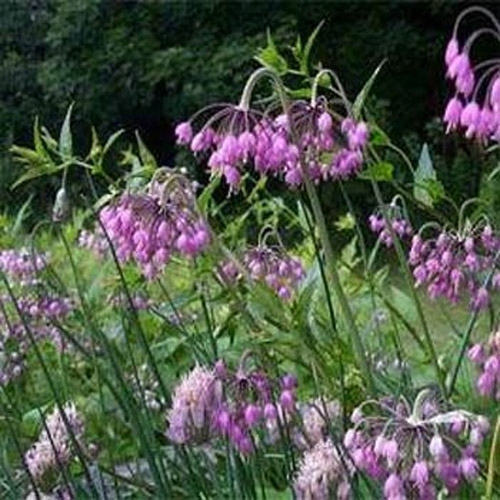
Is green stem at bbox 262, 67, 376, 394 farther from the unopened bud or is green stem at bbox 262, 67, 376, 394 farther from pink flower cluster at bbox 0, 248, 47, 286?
pink flower cluster at bbox 0, 248, 47, 286

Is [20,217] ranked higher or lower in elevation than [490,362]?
lower

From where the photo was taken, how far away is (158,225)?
1.92 meters

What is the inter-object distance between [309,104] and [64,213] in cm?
54

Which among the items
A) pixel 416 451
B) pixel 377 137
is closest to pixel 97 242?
pixel 377 137

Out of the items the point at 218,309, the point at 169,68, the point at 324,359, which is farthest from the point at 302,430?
the point at 169,68

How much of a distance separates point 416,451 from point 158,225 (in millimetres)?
561

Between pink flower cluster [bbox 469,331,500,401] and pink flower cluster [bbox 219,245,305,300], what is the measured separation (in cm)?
45

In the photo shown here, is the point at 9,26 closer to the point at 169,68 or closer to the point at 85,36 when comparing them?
the point at 85,36

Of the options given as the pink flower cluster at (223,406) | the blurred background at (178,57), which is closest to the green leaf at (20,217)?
the pink flower cluster at (223,406)

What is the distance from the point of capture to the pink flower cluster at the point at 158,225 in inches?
75.4

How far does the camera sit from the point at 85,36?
11.2m

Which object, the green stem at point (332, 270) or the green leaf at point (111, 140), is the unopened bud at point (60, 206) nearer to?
the green leaf at point (111, 140)

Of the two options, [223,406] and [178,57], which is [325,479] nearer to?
[223,406]

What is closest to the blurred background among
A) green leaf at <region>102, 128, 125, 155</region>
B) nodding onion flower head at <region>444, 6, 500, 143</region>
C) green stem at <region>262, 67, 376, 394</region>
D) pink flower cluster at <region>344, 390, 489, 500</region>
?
green leaf at <region>102, 128, 125, 155</region>
